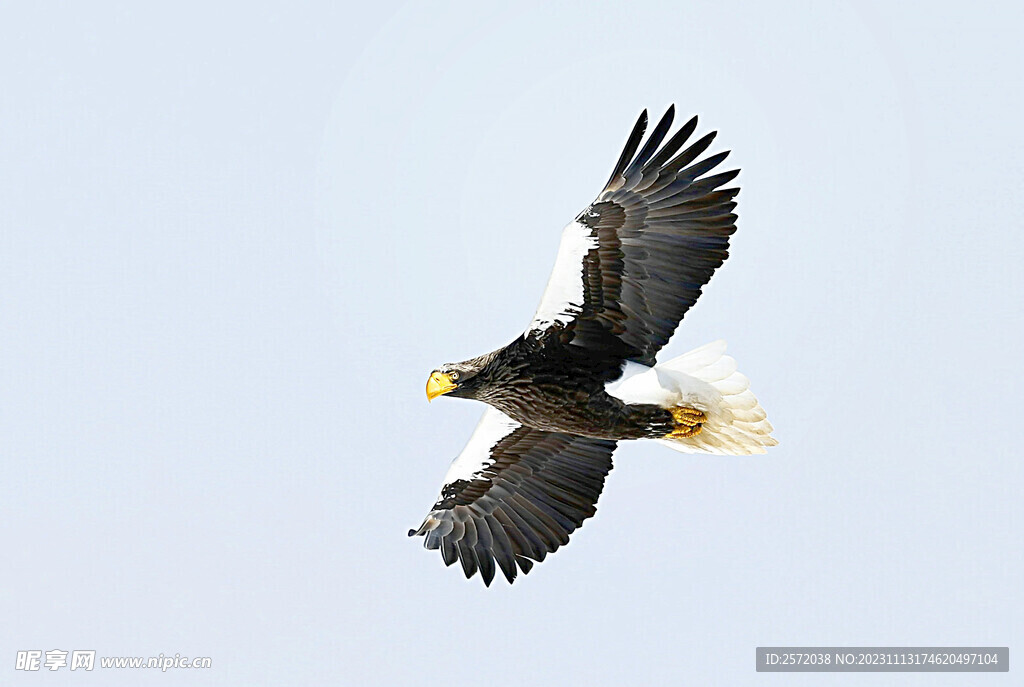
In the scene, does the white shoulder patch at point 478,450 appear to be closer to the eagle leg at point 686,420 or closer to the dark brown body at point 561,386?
the dark brown body at point 561,386

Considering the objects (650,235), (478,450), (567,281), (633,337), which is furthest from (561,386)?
(478,450)

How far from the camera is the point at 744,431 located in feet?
37.7

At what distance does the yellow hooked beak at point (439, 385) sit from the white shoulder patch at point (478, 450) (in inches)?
47.9

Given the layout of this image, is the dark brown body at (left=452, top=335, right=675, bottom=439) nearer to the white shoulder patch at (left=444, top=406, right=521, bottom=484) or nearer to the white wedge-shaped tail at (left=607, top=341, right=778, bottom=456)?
the white wedge-shaped tail at (left=607, top=341, right=778, bottom=456)

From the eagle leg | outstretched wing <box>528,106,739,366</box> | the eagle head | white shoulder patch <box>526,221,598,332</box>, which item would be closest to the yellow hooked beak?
the eagle head

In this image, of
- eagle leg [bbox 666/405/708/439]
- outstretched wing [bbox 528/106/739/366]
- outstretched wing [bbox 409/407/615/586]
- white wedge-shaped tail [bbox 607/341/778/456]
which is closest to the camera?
outstretched wing [bbox 528/106/739/366]

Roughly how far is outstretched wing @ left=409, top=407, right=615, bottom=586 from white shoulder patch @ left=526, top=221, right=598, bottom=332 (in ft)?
5.36

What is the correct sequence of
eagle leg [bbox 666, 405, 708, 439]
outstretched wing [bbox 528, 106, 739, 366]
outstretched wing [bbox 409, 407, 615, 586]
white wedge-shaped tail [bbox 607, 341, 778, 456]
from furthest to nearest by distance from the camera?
outstretched wing [bbox 409, 407, 615, 586]
eagle leg [bbox 666, 405, 708, 439]
white wedge-shaped tail [bbox 607, 341, 778, 456]
outstretched wing [bbox 528, 106, 739, 366]

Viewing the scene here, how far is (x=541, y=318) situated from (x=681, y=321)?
42.3 inches

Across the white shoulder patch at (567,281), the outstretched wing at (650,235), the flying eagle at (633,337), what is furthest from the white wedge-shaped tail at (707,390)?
the white shoulder patch at (567,281)

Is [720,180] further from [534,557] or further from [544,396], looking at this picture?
[534,557]

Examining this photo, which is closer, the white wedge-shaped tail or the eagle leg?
the white wedge-shaped tail

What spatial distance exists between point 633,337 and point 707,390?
72 cm

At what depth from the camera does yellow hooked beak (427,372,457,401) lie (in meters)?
11.4
